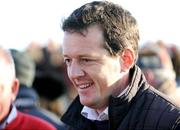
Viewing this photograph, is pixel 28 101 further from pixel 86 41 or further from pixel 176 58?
pixel 176 58

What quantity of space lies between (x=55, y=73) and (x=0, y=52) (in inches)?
218

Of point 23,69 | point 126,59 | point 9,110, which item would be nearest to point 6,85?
point 9,110

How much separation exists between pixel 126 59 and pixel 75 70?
36 cm

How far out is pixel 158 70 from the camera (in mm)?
7918

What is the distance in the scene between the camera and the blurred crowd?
23.3ft

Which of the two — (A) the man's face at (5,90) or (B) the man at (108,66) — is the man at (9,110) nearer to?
(A) the man's face at (5,90)

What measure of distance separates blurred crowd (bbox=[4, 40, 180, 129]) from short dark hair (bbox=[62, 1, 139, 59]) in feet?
3.36

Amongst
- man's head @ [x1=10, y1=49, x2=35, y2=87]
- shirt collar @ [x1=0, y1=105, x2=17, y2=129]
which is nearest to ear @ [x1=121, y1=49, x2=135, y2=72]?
shirt collar @ [x1=0, y1=105, x2=17, y2=129]

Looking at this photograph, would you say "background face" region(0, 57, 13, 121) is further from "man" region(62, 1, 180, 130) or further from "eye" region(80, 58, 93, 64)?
"eye" region(80, 58, 93, 64)

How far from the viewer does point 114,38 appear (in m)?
4.54

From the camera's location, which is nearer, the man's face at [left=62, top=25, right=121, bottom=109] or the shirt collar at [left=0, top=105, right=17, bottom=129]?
the man's face at [left=62, top=25, right=121, bottom=109]

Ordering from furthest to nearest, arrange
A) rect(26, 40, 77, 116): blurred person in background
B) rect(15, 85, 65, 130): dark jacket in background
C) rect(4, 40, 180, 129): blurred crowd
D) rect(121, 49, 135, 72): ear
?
1. rect(26, 40, 77, 116): blurred person in background
2. rect(4, 40, 180, 129): blurred crowd
3. rect(15, 85, 65, 130): dark jacket in background
4. rect(121, 49, 135, 72): ear

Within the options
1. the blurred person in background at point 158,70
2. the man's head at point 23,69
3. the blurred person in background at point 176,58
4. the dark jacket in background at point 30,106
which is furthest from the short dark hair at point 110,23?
the blurred person in background at point 176,58

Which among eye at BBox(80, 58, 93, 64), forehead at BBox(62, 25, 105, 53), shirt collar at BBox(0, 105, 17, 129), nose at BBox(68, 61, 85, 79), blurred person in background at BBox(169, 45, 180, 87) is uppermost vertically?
forehead at BBox(62, 25, 105, 53)
